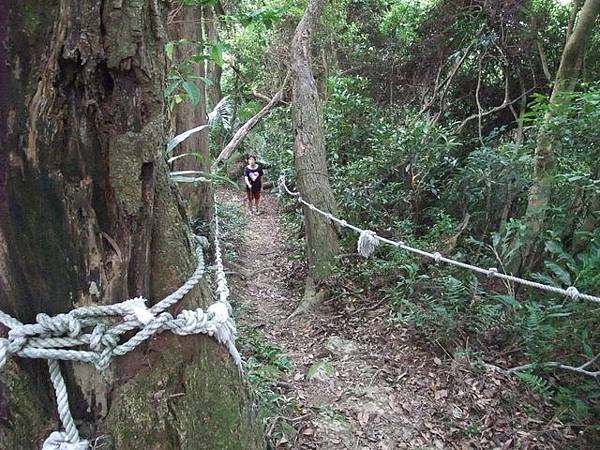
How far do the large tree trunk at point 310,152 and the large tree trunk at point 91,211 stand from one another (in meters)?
3.89

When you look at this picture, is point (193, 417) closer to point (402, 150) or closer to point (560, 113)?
point (560, 113)

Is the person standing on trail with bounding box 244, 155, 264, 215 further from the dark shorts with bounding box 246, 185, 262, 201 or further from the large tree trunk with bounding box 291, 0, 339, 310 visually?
the large tree trunk with bounding box 291, 0, 339, 310

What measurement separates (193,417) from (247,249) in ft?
19.5

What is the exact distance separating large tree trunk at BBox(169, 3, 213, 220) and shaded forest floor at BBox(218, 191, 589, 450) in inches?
58.9

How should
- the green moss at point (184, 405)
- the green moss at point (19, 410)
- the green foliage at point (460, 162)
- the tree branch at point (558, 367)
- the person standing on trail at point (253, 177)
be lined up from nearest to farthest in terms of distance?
the green moss at point (19, 410), the green moss at point (184, 405), the tree branch at point (558, 367), the green foliage at point (460, 162), the person standing on trail at point (253, 177)

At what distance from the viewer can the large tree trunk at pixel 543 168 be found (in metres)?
4.32

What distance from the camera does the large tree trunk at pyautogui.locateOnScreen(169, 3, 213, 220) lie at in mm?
5082

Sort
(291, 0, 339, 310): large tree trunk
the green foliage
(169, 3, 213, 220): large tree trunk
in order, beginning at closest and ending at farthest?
the green foliage < (169, 3, 213, 220): large tree trunk < (291, 0, 339, 310): large tree trunk

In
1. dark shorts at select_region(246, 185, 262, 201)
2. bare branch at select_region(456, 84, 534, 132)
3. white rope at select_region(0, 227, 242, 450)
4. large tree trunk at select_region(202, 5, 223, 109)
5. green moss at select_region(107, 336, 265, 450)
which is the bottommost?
dark shorts at select_region(246, 185, 262, 201)

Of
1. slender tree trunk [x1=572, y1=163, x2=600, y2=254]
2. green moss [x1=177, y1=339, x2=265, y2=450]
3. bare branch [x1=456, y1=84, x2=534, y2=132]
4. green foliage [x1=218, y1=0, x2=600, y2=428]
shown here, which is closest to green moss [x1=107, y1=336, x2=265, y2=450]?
green moss [x1=177, y1=339, x2=265, y2=450]

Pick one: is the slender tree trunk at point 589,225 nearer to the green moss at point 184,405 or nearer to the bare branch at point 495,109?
the bare branch at point 495,109

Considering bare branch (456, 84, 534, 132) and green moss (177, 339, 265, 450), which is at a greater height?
bare branch (456, 84, 534, 132)

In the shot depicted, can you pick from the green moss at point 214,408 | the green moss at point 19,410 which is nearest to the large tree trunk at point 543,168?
the green moss at point 214,408

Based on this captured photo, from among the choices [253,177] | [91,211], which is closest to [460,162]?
[253,177]
